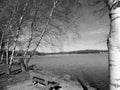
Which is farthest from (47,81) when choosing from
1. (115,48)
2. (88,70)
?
(88,70)

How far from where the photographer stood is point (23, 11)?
952 centimetres

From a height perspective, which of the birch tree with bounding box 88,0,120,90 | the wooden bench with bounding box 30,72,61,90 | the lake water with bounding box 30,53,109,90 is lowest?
the lake water with bounding box 30,53,109,90

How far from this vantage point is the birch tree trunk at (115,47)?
0.95 metres

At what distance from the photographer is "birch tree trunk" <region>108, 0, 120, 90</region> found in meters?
0.95

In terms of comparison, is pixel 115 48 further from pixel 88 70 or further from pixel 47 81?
pixel 88 70

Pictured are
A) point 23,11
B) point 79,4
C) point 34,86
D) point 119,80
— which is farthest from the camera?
point 23,11

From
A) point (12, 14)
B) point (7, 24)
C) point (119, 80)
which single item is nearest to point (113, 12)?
point (119, 80)

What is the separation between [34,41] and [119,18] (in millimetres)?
11343

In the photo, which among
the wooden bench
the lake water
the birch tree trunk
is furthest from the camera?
the lake water

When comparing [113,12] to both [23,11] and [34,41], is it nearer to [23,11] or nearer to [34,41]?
[23,11]

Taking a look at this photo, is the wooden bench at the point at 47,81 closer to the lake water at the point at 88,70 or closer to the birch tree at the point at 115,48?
the birch tree at the point at 115,48

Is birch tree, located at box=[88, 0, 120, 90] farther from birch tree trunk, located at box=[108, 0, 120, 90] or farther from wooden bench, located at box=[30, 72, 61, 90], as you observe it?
wooden bench, located at box=[30, 72, 61, 90]

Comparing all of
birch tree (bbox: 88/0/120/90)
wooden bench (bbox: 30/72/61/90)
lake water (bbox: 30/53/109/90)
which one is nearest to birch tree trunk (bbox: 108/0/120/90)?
birch tree (bbox: 88/0/120/90)

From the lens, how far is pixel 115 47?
0.97m
